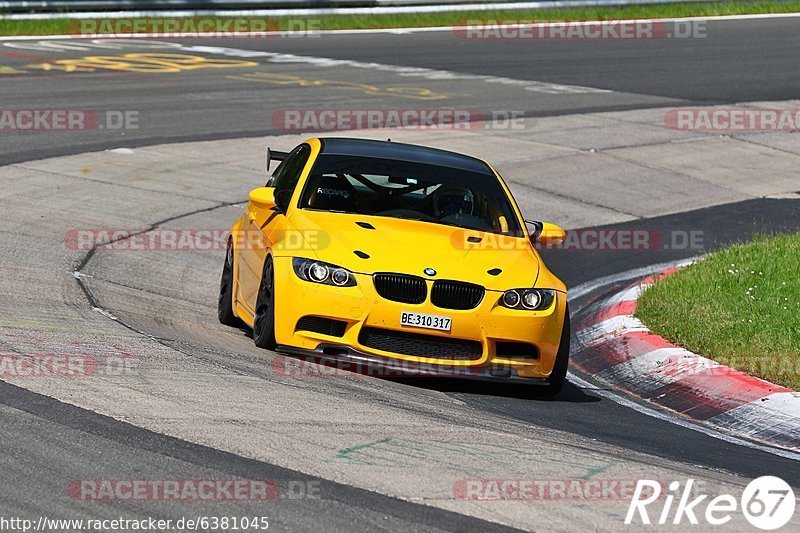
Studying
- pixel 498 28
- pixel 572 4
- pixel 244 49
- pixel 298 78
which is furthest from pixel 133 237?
pixel 572 4

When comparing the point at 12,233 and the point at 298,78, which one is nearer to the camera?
the point at 12,233

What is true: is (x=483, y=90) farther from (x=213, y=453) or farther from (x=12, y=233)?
(x=213, y=453)

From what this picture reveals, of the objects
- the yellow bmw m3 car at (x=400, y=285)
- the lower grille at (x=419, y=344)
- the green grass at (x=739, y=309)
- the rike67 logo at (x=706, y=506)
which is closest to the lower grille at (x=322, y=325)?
the yellow bmw m3 car at (x=400, y=285)

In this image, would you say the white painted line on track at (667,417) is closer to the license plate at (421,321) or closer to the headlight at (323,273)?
the license plate at (421,321)

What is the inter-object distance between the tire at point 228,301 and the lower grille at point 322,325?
1658mm

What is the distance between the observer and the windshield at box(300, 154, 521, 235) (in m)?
9.92

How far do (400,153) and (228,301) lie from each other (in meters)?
1.69

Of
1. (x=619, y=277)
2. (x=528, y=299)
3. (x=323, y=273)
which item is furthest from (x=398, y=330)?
(x=619, y=277)

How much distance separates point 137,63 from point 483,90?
612cm

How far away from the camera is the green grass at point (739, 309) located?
9438 millimetres

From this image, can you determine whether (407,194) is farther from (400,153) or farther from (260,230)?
(260,230)

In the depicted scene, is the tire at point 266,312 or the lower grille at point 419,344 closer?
the lower grille at point 419,344

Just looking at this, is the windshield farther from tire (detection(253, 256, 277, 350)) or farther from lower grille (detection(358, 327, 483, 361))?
lower grille (detection(358, 327, 483, 361))

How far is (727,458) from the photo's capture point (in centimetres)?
758
